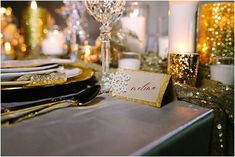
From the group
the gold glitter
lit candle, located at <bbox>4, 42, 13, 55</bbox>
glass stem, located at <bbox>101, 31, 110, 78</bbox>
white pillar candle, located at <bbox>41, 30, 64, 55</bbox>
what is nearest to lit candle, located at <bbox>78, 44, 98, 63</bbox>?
white pillar candle, located at <bbox>41, 30, 64, 55</bbox>

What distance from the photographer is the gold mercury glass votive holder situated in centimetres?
53

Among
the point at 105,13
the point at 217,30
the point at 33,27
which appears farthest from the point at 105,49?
the point at 33,27

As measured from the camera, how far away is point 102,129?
319mm

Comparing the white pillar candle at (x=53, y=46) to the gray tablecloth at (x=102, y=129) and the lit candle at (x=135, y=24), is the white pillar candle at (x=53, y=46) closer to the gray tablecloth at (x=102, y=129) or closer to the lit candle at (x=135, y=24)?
the lit candle at (x=135, y=24)

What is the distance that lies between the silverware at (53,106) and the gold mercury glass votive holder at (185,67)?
186 millimetres

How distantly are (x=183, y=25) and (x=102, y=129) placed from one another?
0.36m

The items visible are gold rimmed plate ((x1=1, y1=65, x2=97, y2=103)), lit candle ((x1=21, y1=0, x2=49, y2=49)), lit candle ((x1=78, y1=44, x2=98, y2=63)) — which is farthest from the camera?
lit candle ((x1=21, y1=0, x2=49, y2=49))

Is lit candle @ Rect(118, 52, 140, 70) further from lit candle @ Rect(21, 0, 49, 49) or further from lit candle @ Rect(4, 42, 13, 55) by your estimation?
lit candle @ Rect(4, 42, 13, 55)

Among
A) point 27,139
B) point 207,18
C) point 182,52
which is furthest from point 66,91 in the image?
point 207,18

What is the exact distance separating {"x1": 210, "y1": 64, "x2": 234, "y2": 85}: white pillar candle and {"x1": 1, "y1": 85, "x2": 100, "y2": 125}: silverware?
0.28m

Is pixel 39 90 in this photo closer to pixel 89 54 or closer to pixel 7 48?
pixel 89 54

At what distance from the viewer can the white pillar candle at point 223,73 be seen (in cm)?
54

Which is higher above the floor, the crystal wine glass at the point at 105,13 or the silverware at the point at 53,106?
the crystal wine glass at the point at 105,13

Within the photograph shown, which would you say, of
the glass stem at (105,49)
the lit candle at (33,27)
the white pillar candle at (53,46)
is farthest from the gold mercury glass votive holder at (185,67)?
the lit candle at (33,27)
